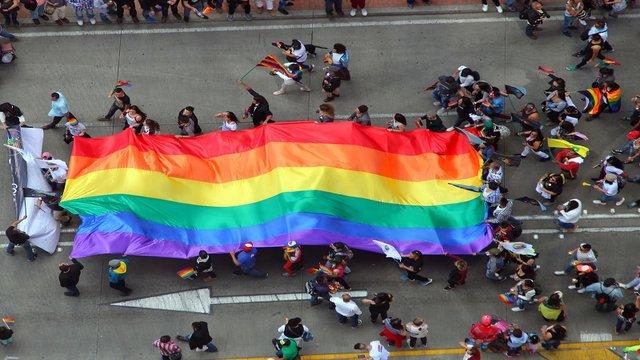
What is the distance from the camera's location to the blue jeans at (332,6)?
23797 mm

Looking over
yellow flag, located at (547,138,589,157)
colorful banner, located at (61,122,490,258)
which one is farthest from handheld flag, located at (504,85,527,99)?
colorful banner, located at (61,122,490,258)

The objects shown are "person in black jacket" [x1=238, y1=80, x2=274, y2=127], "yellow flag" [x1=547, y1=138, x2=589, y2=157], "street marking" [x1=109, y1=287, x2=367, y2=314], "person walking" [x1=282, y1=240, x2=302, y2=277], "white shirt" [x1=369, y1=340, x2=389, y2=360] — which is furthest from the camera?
"person in black jacket" [x1=238, y1=80, x2=274, y2=127]

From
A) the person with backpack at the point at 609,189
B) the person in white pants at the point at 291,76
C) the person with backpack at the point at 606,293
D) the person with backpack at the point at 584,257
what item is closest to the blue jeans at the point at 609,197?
the person with backpack at the point at 609,189

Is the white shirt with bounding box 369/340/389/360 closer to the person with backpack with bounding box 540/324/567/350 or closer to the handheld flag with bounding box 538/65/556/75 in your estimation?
the person with backpack with bounding box 540/324/567/350

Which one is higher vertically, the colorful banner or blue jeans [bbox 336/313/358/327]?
the colorful banner

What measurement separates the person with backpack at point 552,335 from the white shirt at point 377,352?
3.23 metres

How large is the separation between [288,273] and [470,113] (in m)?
5.48

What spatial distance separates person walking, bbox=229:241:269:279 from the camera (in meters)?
19.3

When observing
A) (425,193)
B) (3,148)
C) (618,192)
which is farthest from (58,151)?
(618,192)

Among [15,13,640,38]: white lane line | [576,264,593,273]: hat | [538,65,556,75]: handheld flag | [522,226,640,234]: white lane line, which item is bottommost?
[522,226,640,234]: white lane line

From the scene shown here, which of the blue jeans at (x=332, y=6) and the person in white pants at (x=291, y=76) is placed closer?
the person in white pants at (x=291, y=76)

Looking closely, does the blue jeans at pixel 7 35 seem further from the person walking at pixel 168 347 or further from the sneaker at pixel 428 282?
the sneaker at pixel 428 282

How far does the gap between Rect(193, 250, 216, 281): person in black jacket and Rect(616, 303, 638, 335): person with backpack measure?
811cm

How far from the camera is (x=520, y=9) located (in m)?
24.0
